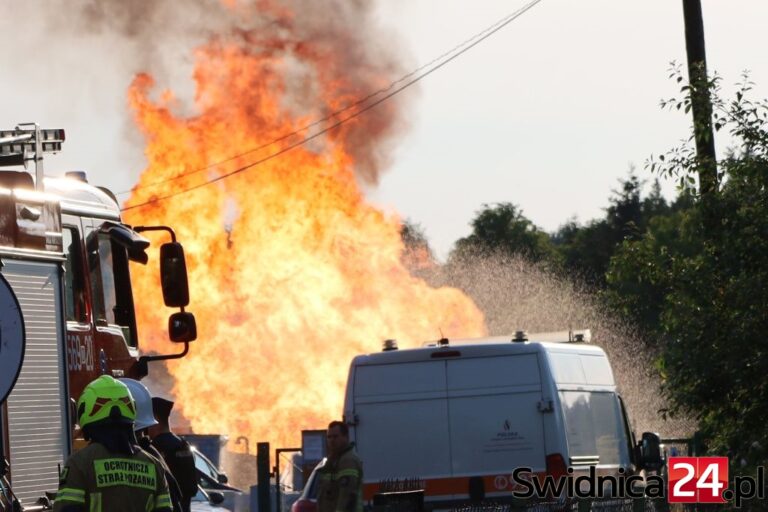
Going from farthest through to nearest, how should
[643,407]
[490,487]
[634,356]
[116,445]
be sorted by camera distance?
1. [634,356]
2. [643,407]
3. [490,487]
4. [116,445]

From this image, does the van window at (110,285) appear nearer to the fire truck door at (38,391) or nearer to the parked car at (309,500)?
the fire truck door at (38,391)

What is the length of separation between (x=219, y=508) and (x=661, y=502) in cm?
564

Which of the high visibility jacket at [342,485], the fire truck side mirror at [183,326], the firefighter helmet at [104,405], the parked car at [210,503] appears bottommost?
the parked car at [210,503]

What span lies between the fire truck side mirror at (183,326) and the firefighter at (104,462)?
19.2 ft

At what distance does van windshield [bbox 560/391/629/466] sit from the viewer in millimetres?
15117

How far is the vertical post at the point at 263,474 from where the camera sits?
51.1ft

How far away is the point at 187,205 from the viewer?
97.2 ft

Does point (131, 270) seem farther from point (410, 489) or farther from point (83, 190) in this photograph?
point (410, 489)

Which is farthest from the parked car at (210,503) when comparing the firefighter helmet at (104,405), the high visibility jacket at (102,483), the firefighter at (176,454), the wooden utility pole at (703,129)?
the firefighter helmet at (104,405)

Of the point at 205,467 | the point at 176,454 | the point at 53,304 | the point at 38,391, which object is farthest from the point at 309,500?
the point at 205,467

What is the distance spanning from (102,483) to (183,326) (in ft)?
19.6

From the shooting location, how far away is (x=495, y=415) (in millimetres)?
14977

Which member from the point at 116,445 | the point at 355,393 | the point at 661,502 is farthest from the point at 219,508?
the point at 116,445

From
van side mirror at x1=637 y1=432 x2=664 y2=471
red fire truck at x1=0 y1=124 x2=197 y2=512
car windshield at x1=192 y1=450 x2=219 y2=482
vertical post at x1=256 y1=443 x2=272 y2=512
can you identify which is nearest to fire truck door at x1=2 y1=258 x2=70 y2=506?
red fire truck at x1=0 y1=124 x2=197 y2=512
